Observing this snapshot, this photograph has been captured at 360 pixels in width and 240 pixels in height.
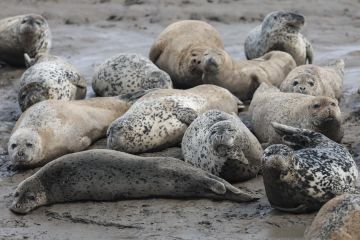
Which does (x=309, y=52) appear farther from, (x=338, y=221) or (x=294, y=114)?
(x=338, y=221)

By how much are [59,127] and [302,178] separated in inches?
94.6

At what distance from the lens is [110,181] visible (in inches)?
241

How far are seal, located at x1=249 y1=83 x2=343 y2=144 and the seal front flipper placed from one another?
1.76ft

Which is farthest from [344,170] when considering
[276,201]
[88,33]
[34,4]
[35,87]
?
[34,4]

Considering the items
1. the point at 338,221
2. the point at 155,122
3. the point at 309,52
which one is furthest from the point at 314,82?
the point at 338,221

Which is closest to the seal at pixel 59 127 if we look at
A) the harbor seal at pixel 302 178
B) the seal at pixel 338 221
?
the harbor seal at pixel 302 178

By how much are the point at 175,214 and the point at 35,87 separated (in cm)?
284

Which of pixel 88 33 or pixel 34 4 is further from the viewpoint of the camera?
pixel 34 4

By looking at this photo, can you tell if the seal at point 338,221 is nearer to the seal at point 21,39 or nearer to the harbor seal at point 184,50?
the harbor seal at point 184,50

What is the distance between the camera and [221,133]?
20.8 ft

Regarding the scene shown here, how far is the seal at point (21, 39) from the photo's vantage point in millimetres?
10109

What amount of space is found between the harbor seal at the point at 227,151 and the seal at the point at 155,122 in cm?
57

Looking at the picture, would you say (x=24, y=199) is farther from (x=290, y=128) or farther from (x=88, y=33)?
(x=88, y=33)

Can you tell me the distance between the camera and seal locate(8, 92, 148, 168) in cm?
696
